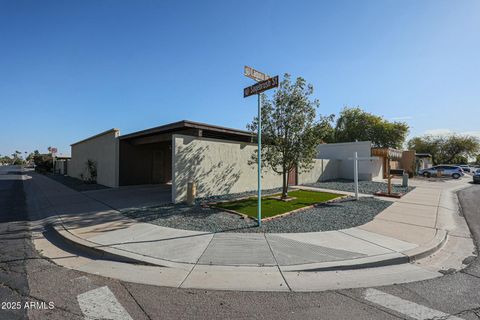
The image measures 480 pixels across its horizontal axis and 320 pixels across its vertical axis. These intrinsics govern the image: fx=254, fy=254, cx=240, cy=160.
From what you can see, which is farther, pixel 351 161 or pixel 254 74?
pixel 351 161

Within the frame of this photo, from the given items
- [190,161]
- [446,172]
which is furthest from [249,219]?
[446,172]

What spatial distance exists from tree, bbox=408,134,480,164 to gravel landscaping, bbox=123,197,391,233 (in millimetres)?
56487

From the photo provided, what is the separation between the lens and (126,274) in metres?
4.16

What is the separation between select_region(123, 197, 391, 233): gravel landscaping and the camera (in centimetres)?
677

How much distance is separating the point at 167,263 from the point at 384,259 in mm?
3944

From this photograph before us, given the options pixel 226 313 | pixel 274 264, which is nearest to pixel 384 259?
pixel 274 264

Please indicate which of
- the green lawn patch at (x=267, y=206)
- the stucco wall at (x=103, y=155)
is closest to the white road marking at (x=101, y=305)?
the green lawn patch at (x=267, y=206)

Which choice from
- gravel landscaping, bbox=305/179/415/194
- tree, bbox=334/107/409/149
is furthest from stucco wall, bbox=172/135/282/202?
tree, bbox=334/107/409/149

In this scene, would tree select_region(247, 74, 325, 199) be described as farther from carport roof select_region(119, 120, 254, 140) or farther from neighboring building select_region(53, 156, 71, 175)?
neighboring building select_region(53, 156, 71, 175)

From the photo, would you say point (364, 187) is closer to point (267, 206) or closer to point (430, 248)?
point (267, 206)

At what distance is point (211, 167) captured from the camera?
1182 cm

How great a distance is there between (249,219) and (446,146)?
62.4 metres

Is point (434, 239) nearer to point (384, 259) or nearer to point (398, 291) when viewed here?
point (384, 259)

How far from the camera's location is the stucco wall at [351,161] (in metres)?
23.4
